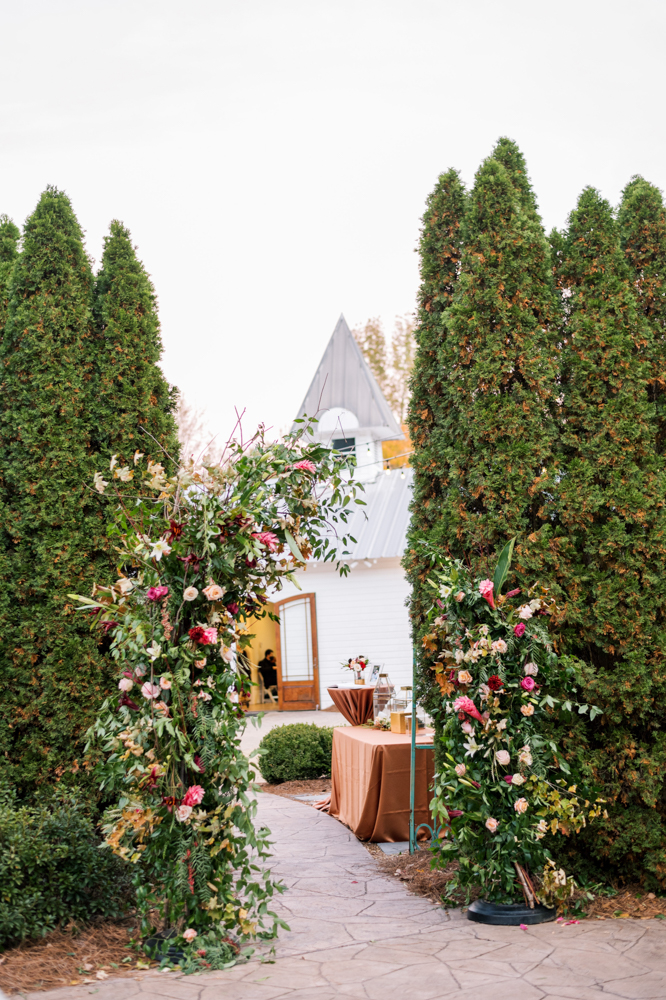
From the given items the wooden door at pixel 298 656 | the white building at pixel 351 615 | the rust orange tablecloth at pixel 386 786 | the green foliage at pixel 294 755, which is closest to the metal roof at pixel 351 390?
the white building at pixel 351 615

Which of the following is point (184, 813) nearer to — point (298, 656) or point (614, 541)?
point (614, 541)

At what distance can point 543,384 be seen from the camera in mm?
4461

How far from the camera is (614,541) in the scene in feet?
14.0

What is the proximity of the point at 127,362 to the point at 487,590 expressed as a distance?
2.54 metres

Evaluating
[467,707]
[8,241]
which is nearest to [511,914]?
[467,707]

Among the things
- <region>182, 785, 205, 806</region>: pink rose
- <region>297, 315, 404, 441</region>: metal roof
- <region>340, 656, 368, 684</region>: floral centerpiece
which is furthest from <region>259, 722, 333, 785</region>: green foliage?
<region>297, 315, 404, 441</region>: metal roof

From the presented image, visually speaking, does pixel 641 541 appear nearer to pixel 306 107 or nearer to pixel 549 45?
pixel 549 45

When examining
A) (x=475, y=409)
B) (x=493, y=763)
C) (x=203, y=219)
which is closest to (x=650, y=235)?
(x=475, y=409)

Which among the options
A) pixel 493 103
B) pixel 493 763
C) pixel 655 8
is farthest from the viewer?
pixel 493 103

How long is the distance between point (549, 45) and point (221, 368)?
11795 mm

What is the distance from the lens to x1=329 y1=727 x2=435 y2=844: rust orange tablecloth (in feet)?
19.2

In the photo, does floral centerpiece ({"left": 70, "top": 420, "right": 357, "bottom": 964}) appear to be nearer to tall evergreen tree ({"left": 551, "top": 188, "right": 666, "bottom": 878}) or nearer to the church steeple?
tall evergreen tree ({"left": 551, "top": 188, "right": 666, "bottom": 878})

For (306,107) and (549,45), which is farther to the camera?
(306,107)

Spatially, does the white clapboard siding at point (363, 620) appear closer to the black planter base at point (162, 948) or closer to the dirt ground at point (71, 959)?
the dirt ground at point (71, 959)
